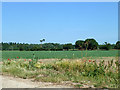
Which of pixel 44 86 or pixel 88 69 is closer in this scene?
pixel 44 86

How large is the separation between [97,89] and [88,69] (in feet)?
5.84

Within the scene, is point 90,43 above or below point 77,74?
above

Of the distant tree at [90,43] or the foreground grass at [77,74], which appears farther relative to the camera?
the distant tree at [90,43]

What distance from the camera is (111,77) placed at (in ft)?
15.1

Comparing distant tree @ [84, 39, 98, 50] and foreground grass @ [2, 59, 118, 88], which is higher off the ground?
distant tree @ [84, 39, 98, 50]

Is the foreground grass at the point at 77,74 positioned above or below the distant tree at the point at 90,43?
below

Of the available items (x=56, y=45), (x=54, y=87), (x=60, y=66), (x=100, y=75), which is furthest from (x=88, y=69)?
(x=56, y=45)

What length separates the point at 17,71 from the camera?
204 inches

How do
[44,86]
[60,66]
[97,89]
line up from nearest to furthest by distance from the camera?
1. [97,89]
2. [44,86]
3. [60,66]

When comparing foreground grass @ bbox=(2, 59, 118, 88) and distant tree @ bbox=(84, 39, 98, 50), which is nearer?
foreground grass @ bbox=(2, 59, 118, 88)

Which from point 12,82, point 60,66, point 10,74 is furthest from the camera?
point 60,66

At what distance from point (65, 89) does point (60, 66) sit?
2.45 m

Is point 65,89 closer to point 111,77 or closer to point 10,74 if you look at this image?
point 111,77

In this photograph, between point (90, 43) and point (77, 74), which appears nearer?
point (77, 74)
